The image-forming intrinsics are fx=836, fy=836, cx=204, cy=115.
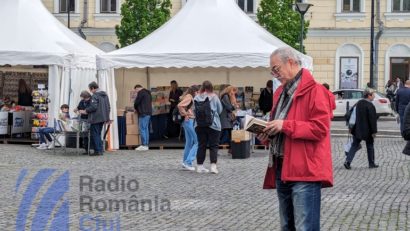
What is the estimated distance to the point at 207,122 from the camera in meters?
14.7

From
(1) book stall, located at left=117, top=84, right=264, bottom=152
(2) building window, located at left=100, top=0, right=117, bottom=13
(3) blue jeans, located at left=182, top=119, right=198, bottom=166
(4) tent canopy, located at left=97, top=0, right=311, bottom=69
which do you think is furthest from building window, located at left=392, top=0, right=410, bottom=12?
(3) blue jeans, located at left=182, top=119, right=198, bottom=166

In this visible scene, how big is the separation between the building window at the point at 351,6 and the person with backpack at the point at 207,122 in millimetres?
26924

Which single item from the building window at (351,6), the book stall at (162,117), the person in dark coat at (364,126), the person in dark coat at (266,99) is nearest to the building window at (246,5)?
the building window at (351,6)

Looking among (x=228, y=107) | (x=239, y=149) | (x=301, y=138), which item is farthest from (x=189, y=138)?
(x=301, y=138)

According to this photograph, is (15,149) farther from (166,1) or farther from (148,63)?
(166,1)

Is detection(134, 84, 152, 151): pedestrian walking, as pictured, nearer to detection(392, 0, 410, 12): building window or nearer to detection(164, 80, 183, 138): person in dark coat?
detection(164, 80, 183, 138): person in dark coat

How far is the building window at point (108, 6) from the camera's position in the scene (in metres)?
42.8

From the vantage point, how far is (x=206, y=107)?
14.7m

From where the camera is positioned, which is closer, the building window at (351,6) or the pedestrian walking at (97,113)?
the pedestrian walking at (97,113)

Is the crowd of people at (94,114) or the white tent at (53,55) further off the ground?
the white tent at (53,55)

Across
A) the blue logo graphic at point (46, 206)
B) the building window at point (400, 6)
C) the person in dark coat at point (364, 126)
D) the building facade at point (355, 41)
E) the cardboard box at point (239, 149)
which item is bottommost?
the blue logo graphic at point (46, 206)

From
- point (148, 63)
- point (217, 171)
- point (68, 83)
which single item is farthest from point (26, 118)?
point (217, 171)

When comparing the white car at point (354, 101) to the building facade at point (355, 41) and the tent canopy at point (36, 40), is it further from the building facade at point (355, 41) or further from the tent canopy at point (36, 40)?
the tent canopy at point (36, 40)

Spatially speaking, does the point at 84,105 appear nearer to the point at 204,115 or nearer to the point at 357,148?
the point at 204,115
